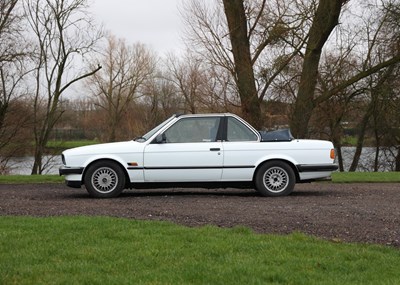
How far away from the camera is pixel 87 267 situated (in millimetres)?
5273

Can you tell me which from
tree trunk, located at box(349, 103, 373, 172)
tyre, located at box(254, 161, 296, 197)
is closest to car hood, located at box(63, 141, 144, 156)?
tyre, located at box(254, 161, 296, 197)

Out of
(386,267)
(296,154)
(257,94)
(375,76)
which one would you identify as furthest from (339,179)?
(375,76)

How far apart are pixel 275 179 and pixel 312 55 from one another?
45.5 feet

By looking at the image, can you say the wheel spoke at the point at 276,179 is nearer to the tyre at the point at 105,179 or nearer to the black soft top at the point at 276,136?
the black soft top at the point at 276,136

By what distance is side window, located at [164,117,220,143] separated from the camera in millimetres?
11344

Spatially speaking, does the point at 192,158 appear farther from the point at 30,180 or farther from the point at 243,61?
the point at 243,61

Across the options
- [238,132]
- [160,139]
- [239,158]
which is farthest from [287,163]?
[160,139]

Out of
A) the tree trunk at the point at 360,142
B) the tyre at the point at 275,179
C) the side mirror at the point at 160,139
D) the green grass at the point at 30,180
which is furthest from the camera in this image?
the tree trunk at the point at 360,142

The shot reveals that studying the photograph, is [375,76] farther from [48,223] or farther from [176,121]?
[48,223]

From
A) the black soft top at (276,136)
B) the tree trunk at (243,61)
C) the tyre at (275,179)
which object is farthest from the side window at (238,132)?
the tree trunk at (243,61)

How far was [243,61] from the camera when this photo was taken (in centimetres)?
2545

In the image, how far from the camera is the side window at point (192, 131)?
11.3 meters

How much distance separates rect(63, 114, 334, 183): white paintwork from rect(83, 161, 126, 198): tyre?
0.14 metres

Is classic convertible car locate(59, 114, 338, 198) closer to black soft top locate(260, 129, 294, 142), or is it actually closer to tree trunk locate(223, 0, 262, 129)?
black soft top locate(260, 129, 294, 142)
